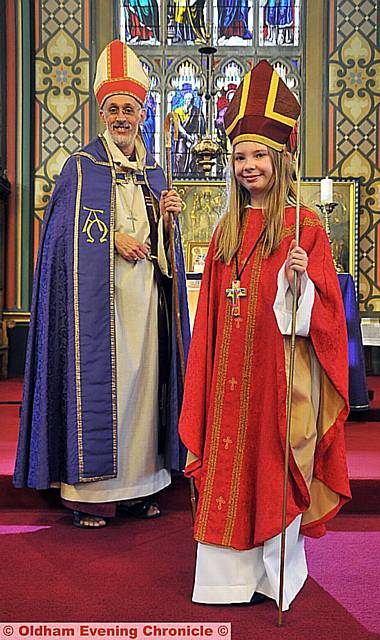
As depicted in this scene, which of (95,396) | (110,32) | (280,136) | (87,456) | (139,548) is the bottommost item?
(139,548)

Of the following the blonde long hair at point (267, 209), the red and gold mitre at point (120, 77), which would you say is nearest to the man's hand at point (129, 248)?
the red and gold mitre at point (120, 77)

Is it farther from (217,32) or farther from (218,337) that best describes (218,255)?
(217,32)

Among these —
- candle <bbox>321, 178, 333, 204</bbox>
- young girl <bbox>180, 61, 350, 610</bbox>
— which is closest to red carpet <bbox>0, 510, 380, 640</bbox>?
young girl <bbox>180, 61, 350, 610</bbox>

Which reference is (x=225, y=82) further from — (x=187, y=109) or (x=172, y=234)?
(x=172, y=234)

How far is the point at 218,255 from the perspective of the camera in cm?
294

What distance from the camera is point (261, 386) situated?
112 inches

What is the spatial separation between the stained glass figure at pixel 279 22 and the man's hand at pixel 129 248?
247 inches

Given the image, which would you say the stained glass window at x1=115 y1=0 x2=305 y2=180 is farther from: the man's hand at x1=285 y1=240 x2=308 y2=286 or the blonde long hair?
the man's hand at x1=285 y1=240 x2=308 y2=286

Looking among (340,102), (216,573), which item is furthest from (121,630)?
(340,102)

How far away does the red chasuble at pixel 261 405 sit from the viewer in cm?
274

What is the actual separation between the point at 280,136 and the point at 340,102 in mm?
6647

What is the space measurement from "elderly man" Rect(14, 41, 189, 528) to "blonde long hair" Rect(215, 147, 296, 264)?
30.2 inches

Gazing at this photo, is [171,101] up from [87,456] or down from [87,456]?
up

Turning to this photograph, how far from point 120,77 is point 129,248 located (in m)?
0.81
